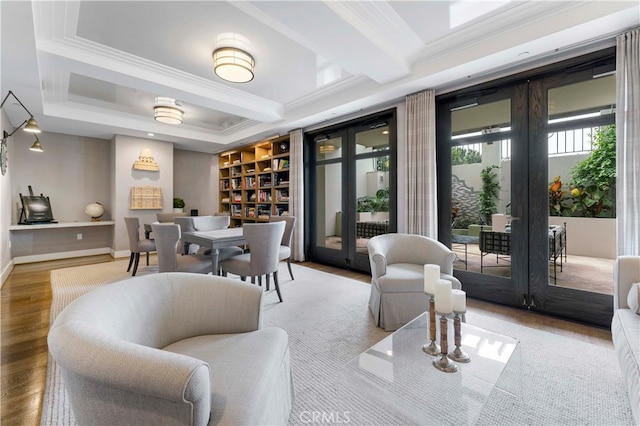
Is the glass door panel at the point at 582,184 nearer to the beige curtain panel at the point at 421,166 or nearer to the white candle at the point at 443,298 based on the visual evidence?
the beige curtain panel at the point at 421,166

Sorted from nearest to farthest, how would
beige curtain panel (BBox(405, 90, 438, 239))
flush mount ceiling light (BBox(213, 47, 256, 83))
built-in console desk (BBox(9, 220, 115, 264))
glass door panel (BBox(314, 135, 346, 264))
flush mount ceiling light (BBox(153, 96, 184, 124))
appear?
flush mount ceiling light (BBox(213, 47, 256, 83))
beige curtain panel (BBox(405, 90, 438, 239))
flush mount ceiling light (BBox(153, 96, 184, 124))
glass door panel (BBox(314, 135, 346, 264))
built-in console desk (BBox(9, 220, 115, 264))

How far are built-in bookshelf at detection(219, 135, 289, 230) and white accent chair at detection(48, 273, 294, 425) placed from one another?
13.0ft

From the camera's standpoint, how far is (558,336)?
232 cm

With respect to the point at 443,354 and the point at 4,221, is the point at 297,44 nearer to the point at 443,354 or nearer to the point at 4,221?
the point at 443,354

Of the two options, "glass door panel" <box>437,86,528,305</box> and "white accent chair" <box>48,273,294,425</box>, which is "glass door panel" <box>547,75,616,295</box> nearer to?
"glass door panel" <box>437,86,528,305</box>

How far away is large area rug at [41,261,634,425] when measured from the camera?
57.2 inches

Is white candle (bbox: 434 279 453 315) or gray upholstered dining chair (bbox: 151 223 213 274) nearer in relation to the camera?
white candle (bbox: 434 279 453 315)

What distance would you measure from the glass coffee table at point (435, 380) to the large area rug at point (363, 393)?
0.26ft

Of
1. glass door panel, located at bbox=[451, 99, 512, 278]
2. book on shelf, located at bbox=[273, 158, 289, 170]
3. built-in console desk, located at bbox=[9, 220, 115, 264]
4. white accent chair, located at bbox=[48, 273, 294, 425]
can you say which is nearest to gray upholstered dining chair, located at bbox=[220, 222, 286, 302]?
white accent chair, located at bbox=[48, 273, 294, 425]

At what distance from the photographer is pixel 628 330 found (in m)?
1.49

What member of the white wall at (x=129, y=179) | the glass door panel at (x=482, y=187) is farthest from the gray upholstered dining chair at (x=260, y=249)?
the white wall at (x=129, y=179)

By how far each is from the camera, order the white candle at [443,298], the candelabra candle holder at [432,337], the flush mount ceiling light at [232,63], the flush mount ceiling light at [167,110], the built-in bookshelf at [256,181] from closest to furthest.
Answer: the white candle at [443,298] < the candelabra candle holder at [432,337] < the flush mount ceiling light at [232,63] < the flush mount ceiling light at [167,110] < the built-in bookshelf at [256,181]

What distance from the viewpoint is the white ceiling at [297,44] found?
228 centimetres

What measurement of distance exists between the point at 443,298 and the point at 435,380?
1.35ft
